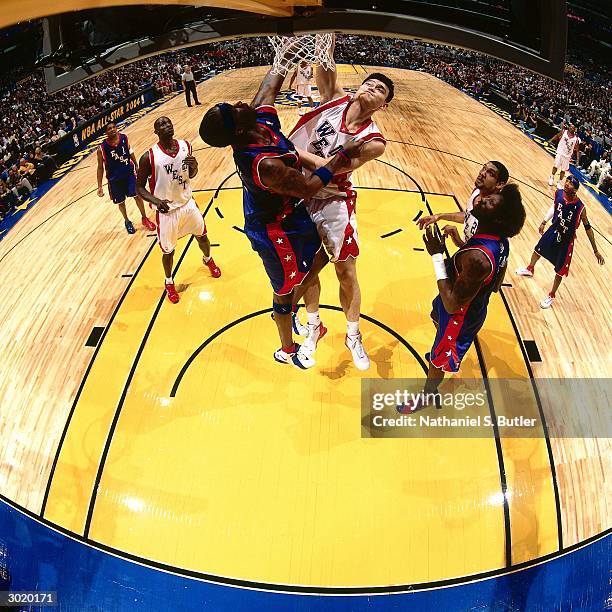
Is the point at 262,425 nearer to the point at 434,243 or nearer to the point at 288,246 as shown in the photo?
the point at 288,246

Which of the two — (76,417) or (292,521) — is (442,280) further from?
(76,417)

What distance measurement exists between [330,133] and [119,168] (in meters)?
4.43

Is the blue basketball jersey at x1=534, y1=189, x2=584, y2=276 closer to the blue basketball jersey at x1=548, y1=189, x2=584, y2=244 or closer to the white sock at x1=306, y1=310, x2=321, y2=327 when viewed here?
the blue basketball jersey at x1=548, y1=189, x2=584, y2=244

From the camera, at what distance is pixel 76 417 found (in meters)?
4.09

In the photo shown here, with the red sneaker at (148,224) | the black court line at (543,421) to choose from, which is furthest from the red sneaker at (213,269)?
the black court line at (543,421)

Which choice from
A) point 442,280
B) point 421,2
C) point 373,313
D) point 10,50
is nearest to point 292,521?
point 442,280

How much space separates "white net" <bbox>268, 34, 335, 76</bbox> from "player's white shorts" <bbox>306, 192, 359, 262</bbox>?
96cm

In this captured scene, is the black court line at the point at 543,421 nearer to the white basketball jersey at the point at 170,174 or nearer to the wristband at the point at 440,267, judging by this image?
the wristband at the point at 440,267

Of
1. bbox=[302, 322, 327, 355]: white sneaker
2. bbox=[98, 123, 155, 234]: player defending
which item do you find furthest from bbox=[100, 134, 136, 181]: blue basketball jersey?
bbox=[302, 322, 327, 355]: white sneaker

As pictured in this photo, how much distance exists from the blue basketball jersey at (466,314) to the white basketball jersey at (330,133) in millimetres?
1020

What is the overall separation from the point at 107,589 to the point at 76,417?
60.3 inches

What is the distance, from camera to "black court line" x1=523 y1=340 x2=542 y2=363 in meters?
4.64

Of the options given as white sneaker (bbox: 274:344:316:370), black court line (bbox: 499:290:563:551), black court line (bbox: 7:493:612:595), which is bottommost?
black court line (bbox: 7:493:612:595)

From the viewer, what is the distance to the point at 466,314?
3.33 meters
